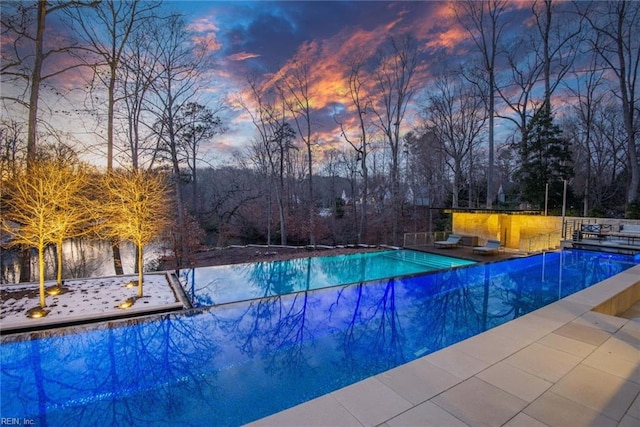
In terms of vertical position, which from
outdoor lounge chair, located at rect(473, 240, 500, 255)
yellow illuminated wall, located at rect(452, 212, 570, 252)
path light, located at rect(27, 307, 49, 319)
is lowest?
path light, located at rect(27, 307, 49, 319)

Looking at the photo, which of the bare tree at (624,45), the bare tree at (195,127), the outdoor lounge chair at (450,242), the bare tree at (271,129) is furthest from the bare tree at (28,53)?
the bare tree at (624,45)

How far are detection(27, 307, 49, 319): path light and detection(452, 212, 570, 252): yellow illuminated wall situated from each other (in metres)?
14.8

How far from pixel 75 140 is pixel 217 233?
11.3m

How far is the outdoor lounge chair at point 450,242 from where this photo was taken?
12.8 m

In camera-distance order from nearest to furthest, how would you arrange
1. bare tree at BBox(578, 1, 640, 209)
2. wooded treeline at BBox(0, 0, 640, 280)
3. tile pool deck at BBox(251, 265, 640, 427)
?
tile pool deck at BBox(251, 265, 640, 427), wooded treeline at BBox(0, 0, 640, 280), bare tree at BBox(578, 1, 640, 209)

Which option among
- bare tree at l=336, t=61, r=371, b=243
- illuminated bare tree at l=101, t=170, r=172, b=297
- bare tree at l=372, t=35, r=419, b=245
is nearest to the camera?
illuminated bare tree at l=101, t=170, r=172, b=297

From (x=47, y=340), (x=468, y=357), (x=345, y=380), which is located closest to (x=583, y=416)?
(x=468, y=357)

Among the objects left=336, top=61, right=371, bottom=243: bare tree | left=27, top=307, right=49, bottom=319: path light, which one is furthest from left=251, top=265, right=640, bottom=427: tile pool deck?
left=336, top=61, right=371, bottom=243: bare tree

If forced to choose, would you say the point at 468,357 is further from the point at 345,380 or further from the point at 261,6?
the point at 261,6

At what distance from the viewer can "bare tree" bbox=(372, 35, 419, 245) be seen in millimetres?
16438

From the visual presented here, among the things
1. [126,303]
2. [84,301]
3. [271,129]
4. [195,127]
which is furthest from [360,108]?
[84,301]

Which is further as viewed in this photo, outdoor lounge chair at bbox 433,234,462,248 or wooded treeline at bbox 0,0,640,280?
outdoor lounge chair at bbox 433,234,462,248

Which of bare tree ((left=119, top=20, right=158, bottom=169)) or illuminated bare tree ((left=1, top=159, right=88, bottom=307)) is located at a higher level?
bare tree ((left=119, top=20, right=158, bottom=169))

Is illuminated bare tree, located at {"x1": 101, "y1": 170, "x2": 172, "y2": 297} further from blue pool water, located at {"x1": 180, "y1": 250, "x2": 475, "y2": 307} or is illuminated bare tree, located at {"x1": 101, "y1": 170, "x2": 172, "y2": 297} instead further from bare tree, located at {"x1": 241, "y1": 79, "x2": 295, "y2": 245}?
bare tree, located at {"x1": 241, "y1": 79, "x2": 295, "y2": 245}
